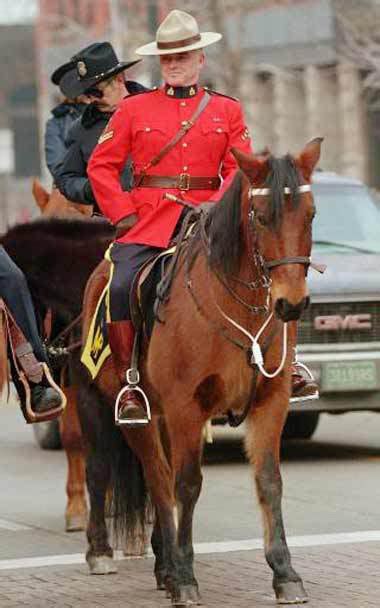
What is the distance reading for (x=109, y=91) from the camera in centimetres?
1188

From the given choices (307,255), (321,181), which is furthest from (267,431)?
(321,181)

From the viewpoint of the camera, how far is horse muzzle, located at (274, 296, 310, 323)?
8727mm

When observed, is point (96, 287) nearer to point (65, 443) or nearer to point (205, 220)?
point (205, 220)

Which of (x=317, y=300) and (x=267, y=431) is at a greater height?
(x=267, y=431)

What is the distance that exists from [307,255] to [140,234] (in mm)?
1445

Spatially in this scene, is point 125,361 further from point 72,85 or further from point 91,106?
point 72,85

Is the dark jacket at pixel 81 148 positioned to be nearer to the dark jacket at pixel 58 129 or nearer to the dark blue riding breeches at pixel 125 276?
the dark blue riding breeches at pixel 125 276

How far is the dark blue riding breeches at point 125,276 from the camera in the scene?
10.0 m

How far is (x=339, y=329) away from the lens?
1500 cm

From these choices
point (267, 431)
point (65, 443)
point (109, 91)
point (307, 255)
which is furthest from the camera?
point (65, 443)

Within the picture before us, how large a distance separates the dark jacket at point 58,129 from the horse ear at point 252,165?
215 inches

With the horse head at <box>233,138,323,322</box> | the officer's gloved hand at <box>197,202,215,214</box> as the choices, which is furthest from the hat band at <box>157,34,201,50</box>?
the horse head at <box>233,138,323,322</box>

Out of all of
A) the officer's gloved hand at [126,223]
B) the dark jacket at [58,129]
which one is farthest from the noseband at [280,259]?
the dark jacket at [58,129]

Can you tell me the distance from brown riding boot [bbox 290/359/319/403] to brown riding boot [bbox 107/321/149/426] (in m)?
0.82
